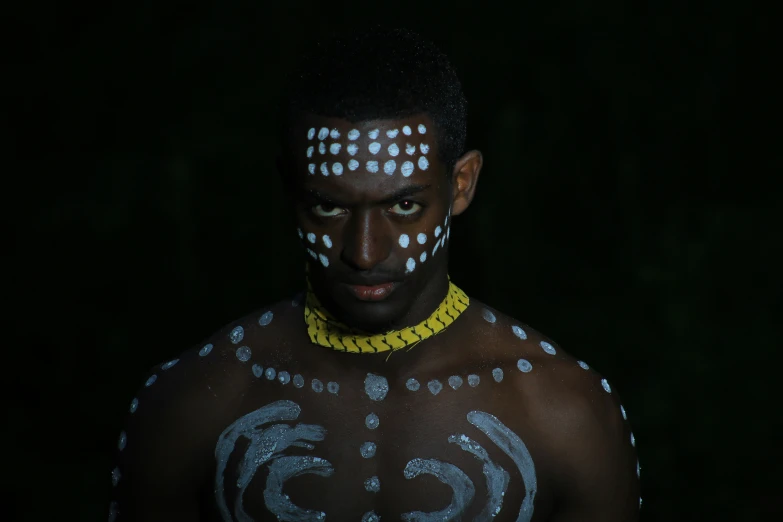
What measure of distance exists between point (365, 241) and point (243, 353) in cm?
58

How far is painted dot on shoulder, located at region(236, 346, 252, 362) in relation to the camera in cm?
364

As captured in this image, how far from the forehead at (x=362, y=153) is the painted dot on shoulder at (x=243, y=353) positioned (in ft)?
1.81

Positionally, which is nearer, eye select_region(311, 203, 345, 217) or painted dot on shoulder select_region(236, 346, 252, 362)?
eye select_region(311, 203, 345, 217)

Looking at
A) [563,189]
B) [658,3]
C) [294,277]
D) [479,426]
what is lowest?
[294,277]

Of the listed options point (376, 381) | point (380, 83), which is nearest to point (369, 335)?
point (376, 381)

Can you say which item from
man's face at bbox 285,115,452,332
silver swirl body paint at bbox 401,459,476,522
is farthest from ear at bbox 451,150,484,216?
silver swirl body paint at bbox 401,459,476,522

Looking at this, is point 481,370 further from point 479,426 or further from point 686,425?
point 686,425

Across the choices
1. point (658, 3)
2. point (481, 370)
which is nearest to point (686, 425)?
point (658, 3)

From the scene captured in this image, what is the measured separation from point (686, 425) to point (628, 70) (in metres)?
1.43

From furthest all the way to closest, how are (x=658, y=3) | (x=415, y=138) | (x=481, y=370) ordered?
(x=658, y=3), (x=481, y=370), (x=415, y=138)

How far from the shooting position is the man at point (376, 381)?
10.8 feet

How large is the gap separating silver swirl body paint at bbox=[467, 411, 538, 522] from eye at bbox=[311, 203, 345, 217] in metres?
0.61

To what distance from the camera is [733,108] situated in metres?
5.43

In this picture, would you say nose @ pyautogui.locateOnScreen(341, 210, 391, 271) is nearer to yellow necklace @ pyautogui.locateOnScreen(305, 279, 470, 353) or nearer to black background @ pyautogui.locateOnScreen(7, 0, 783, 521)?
yellow necklace @ pyautogui.locateOnScreen(305, 279, 470, 353)
